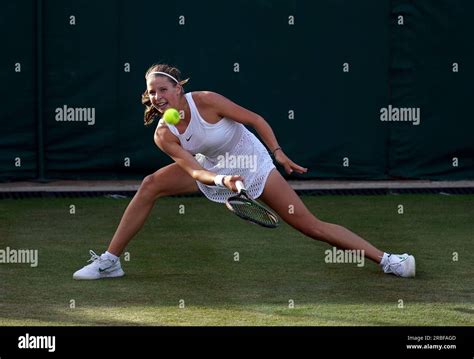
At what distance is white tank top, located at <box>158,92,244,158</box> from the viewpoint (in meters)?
8.45

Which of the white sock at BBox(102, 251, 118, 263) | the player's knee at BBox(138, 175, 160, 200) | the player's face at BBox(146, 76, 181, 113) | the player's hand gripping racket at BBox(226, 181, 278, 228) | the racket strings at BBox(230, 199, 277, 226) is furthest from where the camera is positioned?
the white sock at BBox(102, 251, 118, 263)

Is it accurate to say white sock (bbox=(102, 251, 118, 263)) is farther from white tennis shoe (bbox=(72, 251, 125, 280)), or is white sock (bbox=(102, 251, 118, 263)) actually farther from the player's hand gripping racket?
the player's hand gripping racket

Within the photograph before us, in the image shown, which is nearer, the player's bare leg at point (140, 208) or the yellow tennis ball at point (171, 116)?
the yellow tennis ball at point (171, 116)

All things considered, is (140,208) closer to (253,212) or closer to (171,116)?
(171,116)

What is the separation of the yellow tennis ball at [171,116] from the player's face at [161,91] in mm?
195

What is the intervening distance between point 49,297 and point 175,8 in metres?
5.49

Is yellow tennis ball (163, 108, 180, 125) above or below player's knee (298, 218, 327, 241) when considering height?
above

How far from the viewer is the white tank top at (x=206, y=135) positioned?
845cm

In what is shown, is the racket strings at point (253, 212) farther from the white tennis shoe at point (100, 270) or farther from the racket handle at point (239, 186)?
the white tennis shoe at point (100, 270)

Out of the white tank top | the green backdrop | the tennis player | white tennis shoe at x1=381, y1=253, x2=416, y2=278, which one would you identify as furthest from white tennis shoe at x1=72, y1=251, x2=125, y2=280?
the green backdrop

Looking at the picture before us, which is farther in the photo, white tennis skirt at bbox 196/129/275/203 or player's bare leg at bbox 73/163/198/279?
player's bare leg at bbox 73/163/198/279

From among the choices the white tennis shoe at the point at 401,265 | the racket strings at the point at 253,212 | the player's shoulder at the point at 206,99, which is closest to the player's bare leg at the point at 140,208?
the player's shoulder at the point at 206,99

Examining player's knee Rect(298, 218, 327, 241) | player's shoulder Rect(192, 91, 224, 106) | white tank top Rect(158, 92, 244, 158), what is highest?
player's shoulder Rect(192, 91, 224, 106)
